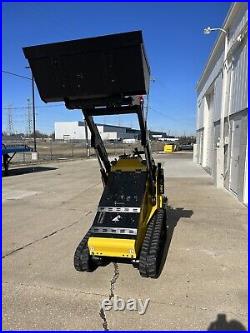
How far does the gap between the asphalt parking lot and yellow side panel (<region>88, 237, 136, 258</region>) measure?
0.41 m

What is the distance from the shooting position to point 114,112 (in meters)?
4.43

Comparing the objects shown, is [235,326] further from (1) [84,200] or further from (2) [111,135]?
(2) [111,135]

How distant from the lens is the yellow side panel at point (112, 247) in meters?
4.18

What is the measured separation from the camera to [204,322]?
3.38 metres

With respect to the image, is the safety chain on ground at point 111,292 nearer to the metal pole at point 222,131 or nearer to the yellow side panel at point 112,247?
the yellow side panel at point 112,247

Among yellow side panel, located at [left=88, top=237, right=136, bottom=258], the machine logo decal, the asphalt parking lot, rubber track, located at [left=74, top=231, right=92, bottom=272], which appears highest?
the machine logo decal

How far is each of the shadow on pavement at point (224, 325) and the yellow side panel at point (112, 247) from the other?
1.34 m

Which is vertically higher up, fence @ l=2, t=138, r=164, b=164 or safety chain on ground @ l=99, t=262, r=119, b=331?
fence @ l=2, t=138, r=164, b=164

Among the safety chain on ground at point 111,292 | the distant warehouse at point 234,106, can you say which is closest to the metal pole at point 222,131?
the distant warehouse at point 234,106

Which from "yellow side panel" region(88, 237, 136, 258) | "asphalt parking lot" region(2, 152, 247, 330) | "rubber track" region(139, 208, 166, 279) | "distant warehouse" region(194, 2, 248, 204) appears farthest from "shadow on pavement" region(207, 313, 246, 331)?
"distant warehouse" region(194, 2, 248, 204)

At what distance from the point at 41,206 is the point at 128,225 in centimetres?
546

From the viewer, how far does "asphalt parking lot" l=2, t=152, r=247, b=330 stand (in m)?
3.46

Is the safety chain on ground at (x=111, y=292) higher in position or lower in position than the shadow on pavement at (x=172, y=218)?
lower

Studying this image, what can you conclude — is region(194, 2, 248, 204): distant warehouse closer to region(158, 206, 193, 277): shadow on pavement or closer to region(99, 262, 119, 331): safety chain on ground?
region(158, 206, 193, 277): shadow on pavement
